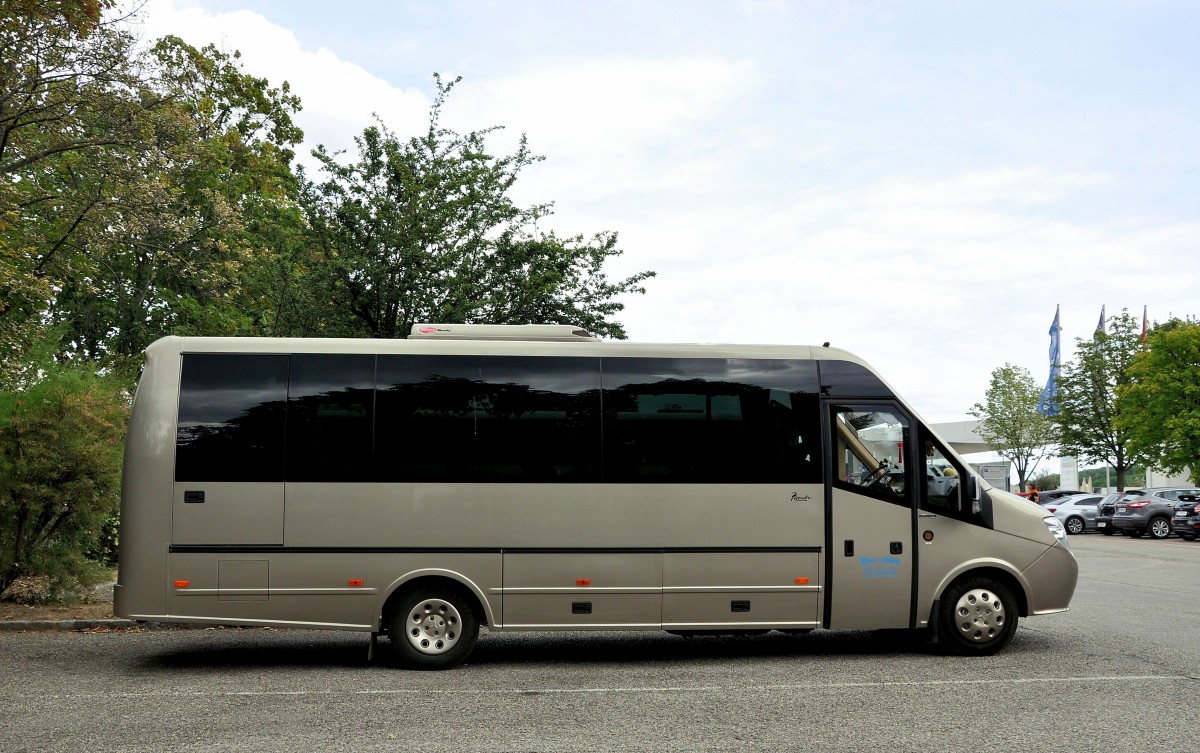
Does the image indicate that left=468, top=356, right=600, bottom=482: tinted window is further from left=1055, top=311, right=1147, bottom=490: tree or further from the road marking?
left=1055, top=311, right=1147, bottom=490: tree

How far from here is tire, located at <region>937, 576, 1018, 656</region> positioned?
400 inches

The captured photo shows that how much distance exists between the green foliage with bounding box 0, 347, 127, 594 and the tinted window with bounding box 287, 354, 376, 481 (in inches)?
201

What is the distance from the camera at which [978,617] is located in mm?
10164

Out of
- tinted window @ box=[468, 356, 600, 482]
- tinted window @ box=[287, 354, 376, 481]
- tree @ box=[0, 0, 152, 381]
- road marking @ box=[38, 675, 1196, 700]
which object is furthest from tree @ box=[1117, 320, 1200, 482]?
tinted window @ box=[287, 354, 376, 481]

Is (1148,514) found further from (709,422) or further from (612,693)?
(612,693)

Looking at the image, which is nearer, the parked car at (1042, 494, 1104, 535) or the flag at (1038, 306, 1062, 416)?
the parked car at (1042, 494, 1104, 535)

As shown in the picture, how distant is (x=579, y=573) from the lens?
9.73m

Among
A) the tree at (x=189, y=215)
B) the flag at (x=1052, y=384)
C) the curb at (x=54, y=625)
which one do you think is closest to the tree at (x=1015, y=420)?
the flag at (x=1052, y=384)

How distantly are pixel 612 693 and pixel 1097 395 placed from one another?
5514 cm

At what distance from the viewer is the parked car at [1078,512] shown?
1602 inches

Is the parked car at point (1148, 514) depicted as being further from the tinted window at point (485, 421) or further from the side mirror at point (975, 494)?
the tinted window at point (485, 421)

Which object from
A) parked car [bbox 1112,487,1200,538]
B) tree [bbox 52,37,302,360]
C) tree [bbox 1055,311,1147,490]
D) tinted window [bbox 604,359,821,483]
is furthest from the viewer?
tree [bbox 1055,311,1147,490]

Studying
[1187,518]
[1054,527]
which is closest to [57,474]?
[1054,527]

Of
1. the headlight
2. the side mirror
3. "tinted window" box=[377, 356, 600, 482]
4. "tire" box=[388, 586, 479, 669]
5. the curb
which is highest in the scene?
"tinted window" box=[377, 356, 600, 482]
